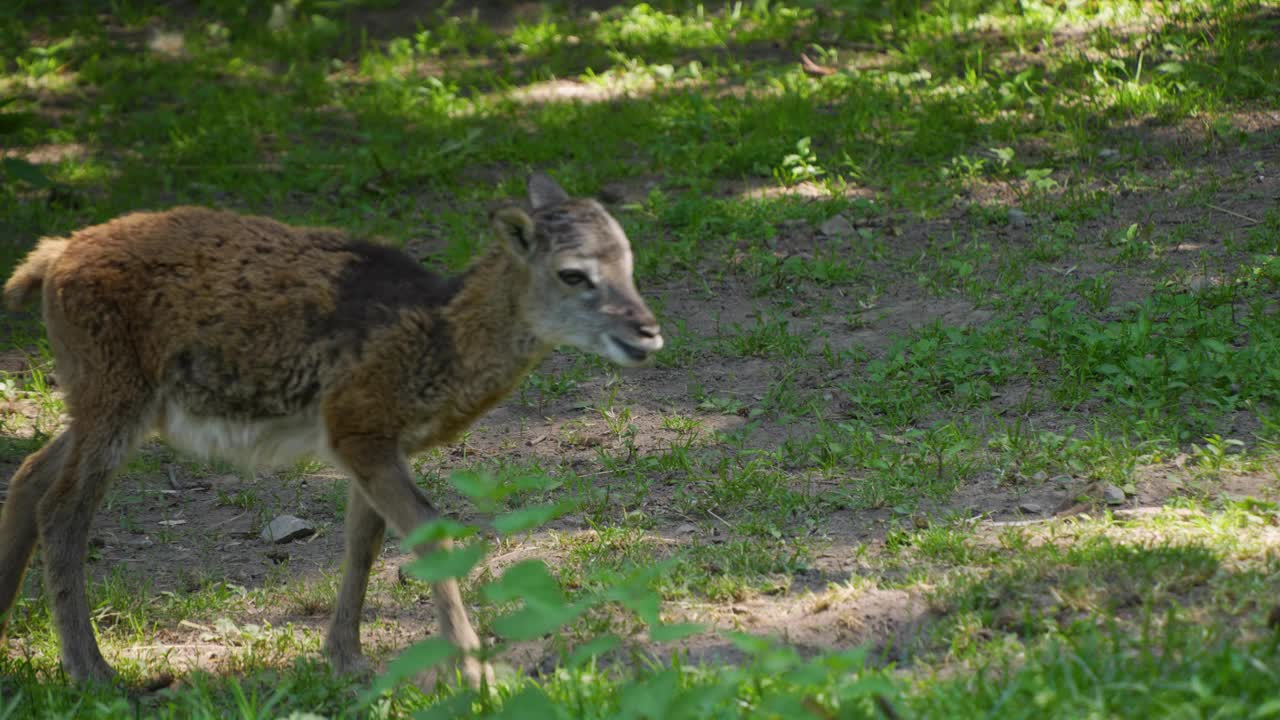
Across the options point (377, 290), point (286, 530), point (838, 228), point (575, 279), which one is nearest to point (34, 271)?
point (377, 290)

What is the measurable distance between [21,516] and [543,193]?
260 cm

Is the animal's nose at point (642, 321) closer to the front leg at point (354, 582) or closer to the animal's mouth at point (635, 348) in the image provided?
the animal's mouth at point (635, 348)

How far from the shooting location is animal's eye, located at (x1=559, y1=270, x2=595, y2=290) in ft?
17.8

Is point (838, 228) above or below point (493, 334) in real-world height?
below

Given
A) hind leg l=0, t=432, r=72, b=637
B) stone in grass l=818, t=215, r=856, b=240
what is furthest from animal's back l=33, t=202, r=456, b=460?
stone in grass l=818, t=215, r=856, b=240

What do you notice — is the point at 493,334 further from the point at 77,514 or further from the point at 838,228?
the point at 838,228

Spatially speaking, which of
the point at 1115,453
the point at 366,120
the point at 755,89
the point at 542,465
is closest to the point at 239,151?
the point at 366,120

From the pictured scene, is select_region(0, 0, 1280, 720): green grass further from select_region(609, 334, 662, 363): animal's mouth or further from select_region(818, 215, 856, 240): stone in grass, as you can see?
select_region(609, 334, 662, 363): animal's mouth

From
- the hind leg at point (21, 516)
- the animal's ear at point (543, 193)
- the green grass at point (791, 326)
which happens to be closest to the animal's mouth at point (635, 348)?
the animal's ear at point (543, 193)

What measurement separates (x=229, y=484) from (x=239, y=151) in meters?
4.53

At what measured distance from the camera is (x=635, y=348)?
540 cm

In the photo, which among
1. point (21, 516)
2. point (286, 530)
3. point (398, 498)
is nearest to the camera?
point (398, 498)

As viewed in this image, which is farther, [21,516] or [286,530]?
[286,530]

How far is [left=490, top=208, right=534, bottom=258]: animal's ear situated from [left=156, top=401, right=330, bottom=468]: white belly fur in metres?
1.06
